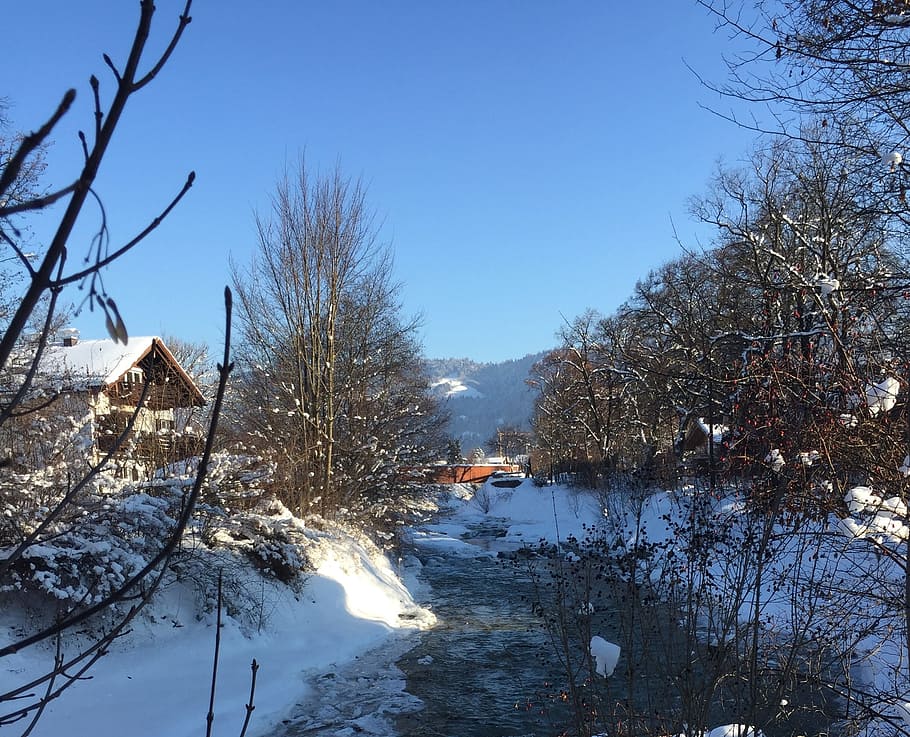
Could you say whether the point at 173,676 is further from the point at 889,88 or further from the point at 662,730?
the point at 889,88

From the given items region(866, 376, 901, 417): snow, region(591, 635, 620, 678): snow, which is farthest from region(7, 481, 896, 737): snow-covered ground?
region(866, 376, 901, 417): snow

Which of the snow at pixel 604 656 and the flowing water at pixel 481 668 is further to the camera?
the flowing water at pixel 481 668

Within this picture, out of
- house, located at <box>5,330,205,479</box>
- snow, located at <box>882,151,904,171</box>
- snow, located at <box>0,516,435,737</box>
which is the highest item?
snow, located at <box>882,151,904,171</box>

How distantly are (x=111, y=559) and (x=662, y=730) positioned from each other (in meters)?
6.70

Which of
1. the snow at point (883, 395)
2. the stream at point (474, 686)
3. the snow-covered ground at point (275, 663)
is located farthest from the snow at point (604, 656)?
the snow at point (883, 395)

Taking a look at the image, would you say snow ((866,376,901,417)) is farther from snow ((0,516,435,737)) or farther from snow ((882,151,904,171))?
snow ((0,516,435,737))

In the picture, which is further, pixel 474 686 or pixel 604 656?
pixel 474 686

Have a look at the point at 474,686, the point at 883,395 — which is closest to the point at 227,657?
the point at 474,686

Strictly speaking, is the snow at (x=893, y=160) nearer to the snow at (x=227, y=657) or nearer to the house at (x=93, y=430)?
the house at (x=93, y=430)

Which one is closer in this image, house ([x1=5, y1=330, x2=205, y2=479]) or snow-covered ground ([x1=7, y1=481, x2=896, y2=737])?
snow-covered ground ([x1=7, y1=481, x2=896, y2=737])

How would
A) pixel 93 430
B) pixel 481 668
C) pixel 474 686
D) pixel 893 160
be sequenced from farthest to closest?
1. pixel 481 668
2. pixel 93 430
3. pixel 474 686
4. pixel 893 160

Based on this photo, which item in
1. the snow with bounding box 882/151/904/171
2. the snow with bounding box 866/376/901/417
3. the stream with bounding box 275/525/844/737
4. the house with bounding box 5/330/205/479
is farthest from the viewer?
the house with bounding box 5/330/205/479

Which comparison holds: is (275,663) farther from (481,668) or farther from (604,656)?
(604,656)

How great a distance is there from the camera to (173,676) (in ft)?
28.4
